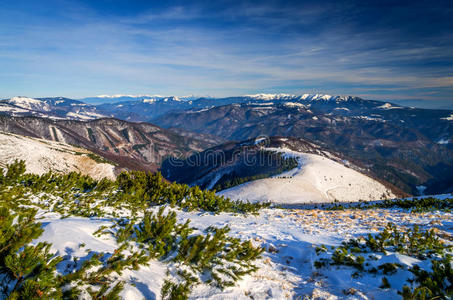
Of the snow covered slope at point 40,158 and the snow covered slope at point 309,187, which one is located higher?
the snow covered slope at point 40,158

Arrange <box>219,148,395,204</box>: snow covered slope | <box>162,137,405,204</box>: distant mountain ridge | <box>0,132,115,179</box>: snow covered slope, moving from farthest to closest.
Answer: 1. <box>0,132,115,179</box>: snow covered slope
2. <box>162,137,405,204</box>: distant mountain ridge
3. <box>219,148,395,204</box>: snow covered slope

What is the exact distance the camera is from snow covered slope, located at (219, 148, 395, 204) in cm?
5362

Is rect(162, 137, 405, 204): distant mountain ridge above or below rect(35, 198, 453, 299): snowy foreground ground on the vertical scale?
below

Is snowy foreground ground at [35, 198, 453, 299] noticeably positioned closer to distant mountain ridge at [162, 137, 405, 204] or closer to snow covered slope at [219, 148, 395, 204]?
snow covered slope at [219, 148, 395, 204]

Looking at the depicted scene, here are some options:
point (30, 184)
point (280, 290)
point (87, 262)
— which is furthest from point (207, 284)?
point (30, 184)

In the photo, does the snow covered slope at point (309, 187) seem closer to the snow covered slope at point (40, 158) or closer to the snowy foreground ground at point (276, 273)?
the snowy foreground ground at point (276, 273)

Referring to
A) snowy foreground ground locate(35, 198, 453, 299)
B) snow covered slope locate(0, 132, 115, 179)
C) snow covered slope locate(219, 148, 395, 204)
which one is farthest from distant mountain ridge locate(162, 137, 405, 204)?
snow covered slope locate(0, 132, 115, 179)

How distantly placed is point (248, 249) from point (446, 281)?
5392 mm

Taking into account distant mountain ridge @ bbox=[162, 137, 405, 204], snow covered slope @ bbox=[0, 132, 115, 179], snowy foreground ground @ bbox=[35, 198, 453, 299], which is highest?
snowy foreground ground @ bbox=[35, 198, 453, 299]

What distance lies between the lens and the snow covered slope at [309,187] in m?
53.6

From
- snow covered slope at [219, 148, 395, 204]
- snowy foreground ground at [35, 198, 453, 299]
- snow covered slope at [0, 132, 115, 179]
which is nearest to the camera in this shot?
snowy foreground ground at [35, 198, 453, 299]

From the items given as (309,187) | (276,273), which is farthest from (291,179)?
(276,273)

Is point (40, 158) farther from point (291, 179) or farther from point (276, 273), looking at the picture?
point (276, 273)

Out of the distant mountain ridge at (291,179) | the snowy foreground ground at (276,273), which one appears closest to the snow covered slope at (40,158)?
the distant mountain ridge at (291,179)
